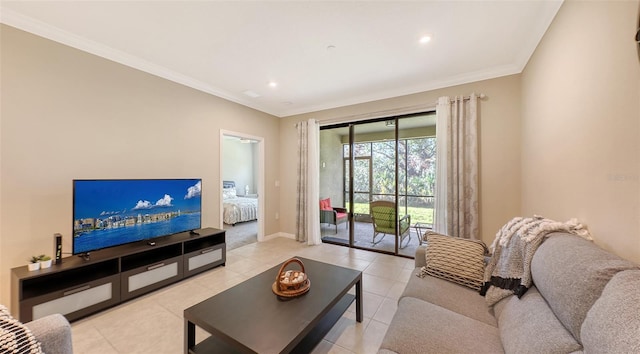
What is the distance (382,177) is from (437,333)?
3.03 m

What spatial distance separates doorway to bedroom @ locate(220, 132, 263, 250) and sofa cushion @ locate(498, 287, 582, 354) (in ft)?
13.0

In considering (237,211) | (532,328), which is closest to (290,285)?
(532,328)

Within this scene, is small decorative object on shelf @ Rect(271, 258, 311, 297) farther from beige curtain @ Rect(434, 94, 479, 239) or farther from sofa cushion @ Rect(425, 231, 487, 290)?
beige curtain @ Rect(434, 94, 479, 239)

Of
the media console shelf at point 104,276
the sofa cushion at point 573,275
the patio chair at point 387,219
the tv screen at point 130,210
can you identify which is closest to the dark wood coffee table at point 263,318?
the sofa cushion at point 573,275

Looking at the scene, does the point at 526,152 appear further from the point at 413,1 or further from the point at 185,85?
the point at 185,85

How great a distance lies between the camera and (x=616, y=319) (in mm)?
656

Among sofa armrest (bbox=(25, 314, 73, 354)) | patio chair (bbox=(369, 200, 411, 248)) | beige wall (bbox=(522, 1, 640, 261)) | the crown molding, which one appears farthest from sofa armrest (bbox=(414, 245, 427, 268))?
the crown molding

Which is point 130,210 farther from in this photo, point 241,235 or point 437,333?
point 437,333

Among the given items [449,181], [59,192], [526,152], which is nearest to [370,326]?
[449,181]

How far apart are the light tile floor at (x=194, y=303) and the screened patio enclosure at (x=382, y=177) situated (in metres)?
0.76

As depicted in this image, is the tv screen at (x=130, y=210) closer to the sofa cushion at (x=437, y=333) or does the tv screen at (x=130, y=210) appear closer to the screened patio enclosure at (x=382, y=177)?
the screened patio enclosure at (x=382, y=177)

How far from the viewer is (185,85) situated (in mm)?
3246

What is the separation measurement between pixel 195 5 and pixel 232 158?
22.6ft

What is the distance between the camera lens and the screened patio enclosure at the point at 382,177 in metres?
3.82
